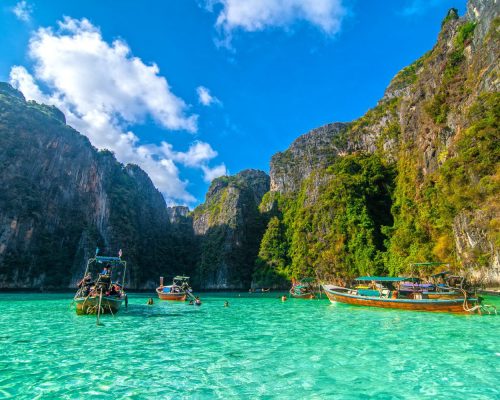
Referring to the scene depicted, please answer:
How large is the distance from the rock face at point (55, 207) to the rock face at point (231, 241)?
19292 millimetres

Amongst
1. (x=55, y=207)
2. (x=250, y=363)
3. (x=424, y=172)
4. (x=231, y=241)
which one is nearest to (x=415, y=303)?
(x=250, y=363)

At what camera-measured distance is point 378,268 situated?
178 ft

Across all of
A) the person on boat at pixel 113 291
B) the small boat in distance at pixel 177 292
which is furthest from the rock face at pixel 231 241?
the person on boat at pixel 113 291

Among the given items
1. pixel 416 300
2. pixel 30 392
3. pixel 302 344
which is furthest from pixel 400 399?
pixel 416 300

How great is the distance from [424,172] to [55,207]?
8541 cm

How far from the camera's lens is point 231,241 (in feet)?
321

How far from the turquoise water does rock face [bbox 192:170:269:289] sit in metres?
78.6

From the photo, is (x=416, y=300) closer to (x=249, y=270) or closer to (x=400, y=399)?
(x=400, y=399)

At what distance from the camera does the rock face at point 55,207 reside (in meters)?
71.2

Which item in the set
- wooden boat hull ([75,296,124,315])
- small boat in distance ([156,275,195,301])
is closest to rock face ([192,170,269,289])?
small boat in distance ([156,275,195,301])

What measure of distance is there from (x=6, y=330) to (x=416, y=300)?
26123mm

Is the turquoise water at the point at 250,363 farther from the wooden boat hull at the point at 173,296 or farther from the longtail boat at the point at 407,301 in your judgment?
the wooden boat hull at the point at 173,296

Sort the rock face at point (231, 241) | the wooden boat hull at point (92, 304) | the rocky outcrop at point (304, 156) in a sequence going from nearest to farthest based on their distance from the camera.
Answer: the wooden boat hull at point (92, 304)
the rocky outcrop at point (304, 156)
the rock face at point (231, 241)

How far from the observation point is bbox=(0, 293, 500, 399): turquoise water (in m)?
7.28
